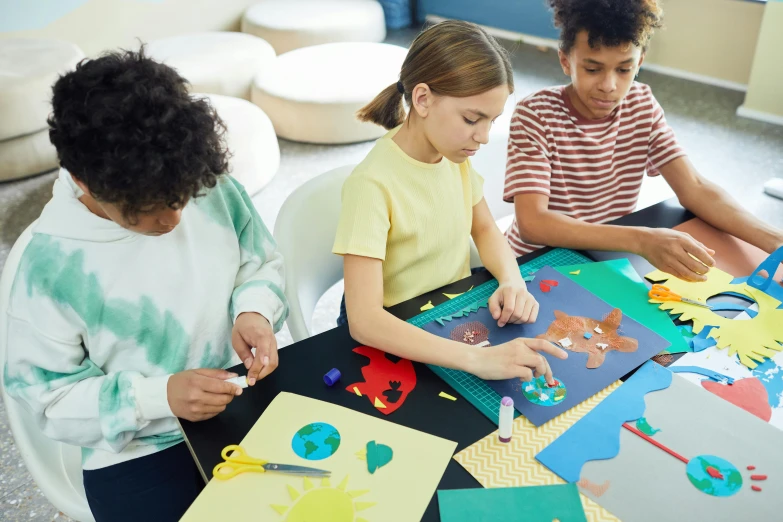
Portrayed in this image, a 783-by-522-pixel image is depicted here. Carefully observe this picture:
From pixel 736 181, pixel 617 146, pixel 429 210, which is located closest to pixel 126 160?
pixel 429 210

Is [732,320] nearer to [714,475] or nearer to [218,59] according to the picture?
[714,475]

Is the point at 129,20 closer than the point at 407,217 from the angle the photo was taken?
No

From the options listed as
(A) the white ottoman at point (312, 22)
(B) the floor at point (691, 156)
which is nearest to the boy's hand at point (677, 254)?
(B) the floor at point (691, 156)

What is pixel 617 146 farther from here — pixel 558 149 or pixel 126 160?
pixel 126 160

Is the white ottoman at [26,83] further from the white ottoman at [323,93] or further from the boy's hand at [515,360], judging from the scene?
the boy's hand at [515,360]

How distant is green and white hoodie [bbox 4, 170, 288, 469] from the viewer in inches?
37.1

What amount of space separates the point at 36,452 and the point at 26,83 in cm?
244

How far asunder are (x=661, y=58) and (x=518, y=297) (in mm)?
3574

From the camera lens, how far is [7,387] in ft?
3.15

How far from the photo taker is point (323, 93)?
331 cm

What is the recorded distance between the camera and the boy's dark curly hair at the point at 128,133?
792mm

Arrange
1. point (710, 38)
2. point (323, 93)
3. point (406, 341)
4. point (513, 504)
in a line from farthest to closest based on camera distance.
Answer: point (710, 38)
point (323, 93)
point (406, 341)
point (513, 504)

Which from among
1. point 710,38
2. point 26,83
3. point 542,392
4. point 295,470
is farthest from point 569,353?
point 710,38

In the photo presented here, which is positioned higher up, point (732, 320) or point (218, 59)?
point (732, 320)
